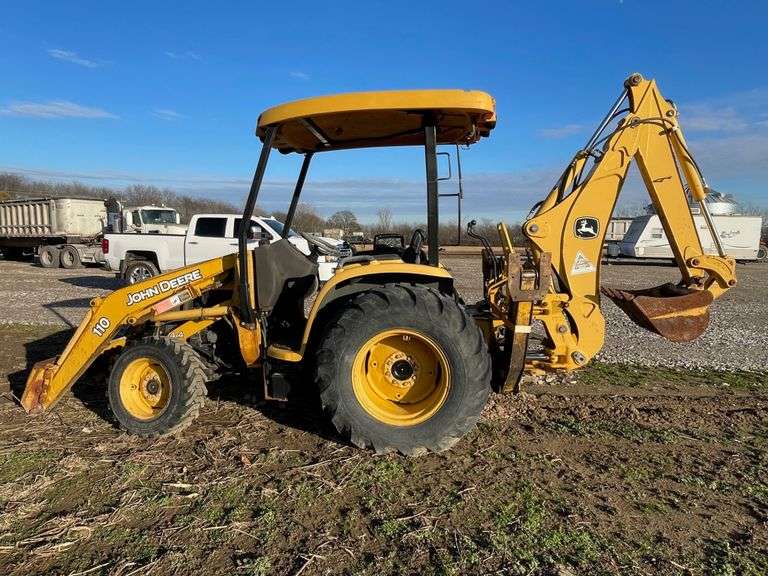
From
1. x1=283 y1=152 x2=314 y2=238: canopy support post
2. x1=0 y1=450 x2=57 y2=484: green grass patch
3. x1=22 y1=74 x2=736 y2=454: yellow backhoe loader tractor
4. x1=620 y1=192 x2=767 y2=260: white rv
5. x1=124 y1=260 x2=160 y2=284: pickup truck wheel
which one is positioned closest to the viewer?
x1=0 y1=450 x2=57 y2=484: green grass patch

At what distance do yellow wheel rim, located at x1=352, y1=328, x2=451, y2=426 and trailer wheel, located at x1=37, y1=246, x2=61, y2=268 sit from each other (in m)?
21.6

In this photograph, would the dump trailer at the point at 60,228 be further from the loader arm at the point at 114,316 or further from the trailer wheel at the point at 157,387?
the trailer wheel at the point at 157,387

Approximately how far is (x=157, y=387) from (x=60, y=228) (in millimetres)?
20804

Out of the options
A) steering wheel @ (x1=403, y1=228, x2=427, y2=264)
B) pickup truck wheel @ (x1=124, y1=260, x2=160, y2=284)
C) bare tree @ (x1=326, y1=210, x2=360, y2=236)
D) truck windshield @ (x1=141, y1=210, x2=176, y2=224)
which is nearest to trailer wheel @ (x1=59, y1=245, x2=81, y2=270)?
truck windshield @ (x1=141, y1=210, x2=176, y2=224)

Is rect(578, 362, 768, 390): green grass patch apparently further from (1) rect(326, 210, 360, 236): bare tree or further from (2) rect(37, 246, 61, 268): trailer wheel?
(2) rect(37, 246, 61, 268): trailer wheel

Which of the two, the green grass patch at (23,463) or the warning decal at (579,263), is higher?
the warning decal at (579,263)

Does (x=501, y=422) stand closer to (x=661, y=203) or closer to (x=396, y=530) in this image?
(x=396, y=530)

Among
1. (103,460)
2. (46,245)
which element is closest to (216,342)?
(103,460)

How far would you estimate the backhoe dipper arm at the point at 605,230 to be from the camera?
4152 mm

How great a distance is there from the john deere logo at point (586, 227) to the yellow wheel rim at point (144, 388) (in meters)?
3.41

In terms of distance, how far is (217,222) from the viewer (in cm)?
1312

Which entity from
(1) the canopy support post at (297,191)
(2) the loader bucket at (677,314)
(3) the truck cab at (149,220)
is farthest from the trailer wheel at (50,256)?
(2) the loader bucket at (677,314)

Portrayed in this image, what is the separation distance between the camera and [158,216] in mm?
19031

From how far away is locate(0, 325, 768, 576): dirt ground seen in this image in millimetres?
2719
